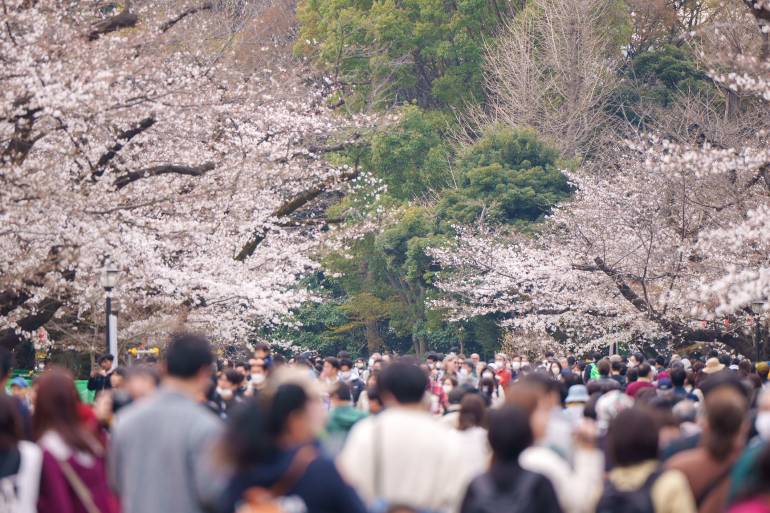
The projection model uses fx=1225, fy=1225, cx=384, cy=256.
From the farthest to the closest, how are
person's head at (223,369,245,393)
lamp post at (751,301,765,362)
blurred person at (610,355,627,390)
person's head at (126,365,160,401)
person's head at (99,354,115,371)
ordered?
lamp post at (751,301,765,362) → person's head at (99,354,115,371) → blurred person at (610,355,627,390) → person's head at (223,369,245,393) → person's head at (126,365,160,401)

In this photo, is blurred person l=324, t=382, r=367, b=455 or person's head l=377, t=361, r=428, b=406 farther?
blurred person l=324, t=382, r=367, b=455

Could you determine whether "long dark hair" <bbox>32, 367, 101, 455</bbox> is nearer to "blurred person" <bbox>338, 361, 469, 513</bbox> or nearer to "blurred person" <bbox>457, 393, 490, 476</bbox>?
"blurred person" <bbox>338, 361, 469, 513</bbox>

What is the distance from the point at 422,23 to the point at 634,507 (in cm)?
4473

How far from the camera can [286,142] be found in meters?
24.8

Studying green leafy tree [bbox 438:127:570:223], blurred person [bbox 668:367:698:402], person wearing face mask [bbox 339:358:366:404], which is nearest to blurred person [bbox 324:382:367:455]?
blurred person [bbox 668:367:698:402]

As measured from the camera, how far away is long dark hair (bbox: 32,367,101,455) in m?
6.57

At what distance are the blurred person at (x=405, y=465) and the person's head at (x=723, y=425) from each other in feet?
4.42

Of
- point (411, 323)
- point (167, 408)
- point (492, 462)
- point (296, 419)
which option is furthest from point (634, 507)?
point (411, 323)

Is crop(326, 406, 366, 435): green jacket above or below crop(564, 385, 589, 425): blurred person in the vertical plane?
above

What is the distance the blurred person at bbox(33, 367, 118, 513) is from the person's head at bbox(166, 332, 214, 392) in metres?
1.20

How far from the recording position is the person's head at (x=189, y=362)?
18.1 feet

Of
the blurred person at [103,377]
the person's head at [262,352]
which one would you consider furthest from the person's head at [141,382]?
the blurred person at [103,377]

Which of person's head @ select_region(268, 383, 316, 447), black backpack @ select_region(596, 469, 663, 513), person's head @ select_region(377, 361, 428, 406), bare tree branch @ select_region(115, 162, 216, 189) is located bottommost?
black backpack @ select_region(596, 469, 663, 513)

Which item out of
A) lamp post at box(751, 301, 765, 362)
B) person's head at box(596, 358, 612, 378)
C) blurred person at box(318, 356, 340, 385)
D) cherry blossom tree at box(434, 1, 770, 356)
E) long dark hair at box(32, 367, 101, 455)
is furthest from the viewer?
cherry blossom tree at box(434, 1, 770, 356)
